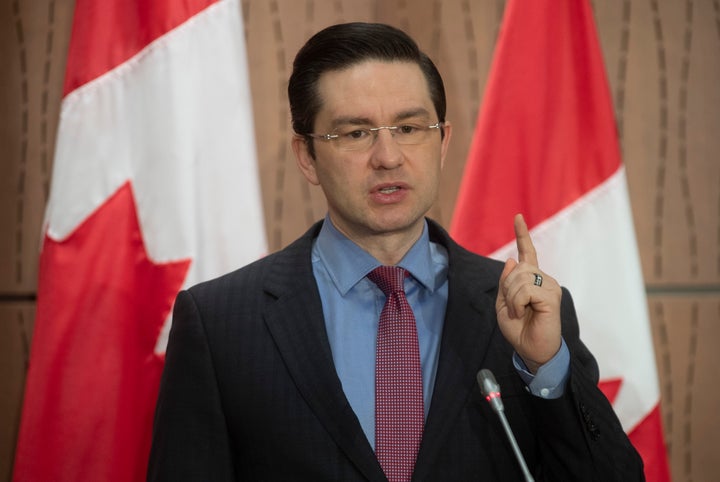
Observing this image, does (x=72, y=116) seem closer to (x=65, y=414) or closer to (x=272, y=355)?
(x=65, y=414)

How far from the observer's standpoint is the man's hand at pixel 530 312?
4.28 ft

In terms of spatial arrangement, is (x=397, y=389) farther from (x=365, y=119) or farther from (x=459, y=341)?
(x=365, y=119)

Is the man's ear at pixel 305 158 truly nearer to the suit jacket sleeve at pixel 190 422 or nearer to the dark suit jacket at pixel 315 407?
the dark suit jacket at pixel 315 407

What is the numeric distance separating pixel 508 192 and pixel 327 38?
720 millimetres

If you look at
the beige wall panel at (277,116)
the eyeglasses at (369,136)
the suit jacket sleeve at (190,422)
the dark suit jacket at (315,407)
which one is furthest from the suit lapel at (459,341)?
the beige wall panel at (277,116)

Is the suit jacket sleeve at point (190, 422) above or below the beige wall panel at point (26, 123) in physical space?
below

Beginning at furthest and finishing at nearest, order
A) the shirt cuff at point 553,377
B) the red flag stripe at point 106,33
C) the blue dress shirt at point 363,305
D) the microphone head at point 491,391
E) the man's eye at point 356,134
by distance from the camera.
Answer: the red flag stripe at point 106,33, the man's eye at point 356,134, the blue dress shirt at point 363,305, the shirt cuff at point 553,377, the microphone head at point 491,391

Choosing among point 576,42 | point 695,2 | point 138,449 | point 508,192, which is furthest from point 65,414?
point 695,2

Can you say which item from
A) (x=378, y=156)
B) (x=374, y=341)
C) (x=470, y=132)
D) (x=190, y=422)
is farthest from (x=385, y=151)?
(x=470, y=132)

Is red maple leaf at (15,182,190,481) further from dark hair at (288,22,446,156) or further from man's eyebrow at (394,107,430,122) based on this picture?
man's eyebrow at (394,107,430,122)

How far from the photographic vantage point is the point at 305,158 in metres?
1.73

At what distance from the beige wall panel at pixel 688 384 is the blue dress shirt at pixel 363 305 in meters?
0.98

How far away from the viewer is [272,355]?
151 cm

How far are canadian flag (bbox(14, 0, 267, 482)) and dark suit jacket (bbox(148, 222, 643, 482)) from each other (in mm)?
429
